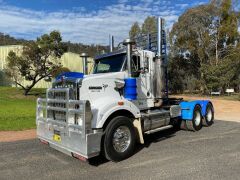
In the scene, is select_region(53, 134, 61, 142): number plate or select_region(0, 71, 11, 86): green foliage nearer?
select_region(53, 134, 61, 142): number plate

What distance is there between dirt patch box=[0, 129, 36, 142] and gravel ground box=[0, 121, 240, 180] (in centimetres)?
80

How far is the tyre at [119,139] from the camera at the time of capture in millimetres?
6781

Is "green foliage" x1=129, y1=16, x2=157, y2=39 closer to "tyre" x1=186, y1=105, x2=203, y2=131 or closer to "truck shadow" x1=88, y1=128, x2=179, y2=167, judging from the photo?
"tyre" x1=186, y1=105, x2=203, y2=131

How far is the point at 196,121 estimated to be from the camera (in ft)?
36.0

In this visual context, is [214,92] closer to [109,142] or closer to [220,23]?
[220,23]

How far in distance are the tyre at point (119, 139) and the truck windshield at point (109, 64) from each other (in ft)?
5.64

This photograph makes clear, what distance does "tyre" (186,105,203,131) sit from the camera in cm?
1070

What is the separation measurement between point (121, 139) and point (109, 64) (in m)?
2.49

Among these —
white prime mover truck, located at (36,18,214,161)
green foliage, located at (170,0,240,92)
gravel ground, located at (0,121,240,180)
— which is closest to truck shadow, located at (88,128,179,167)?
gravel ground, located at (0,121,240,180)

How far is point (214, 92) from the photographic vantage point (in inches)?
1359

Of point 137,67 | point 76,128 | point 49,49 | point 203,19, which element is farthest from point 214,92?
point 76,128

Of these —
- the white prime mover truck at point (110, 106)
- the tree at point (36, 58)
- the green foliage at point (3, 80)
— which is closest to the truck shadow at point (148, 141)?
the white prime mover truck at point (110, 106)

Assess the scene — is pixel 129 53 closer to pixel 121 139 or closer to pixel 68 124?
pixel 121 139

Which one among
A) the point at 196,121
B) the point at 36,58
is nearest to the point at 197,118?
the point at 196,121
